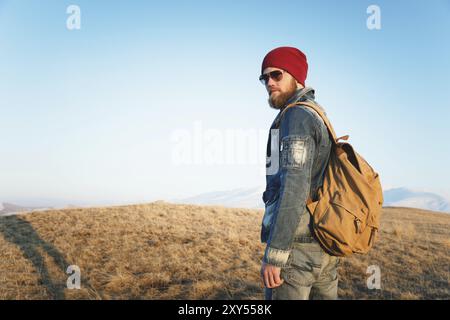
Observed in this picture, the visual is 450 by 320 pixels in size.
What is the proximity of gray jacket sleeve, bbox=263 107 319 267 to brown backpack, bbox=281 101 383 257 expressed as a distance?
147 millimetres

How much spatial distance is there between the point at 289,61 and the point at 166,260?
6.74m

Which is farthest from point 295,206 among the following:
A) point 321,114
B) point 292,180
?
point 321,114

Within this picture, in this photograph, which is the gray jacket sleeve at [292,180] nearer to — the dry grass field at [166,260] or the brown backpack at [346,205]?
the brown backpack at [346,205]

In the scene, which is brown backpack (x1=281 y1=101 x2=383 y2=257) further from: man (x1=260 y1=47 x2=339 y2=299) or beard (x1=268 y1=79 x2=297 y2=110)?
beard (x1=268 y1=79 x2=297 y2=110)

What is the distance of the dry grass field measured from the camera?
20.3 ft

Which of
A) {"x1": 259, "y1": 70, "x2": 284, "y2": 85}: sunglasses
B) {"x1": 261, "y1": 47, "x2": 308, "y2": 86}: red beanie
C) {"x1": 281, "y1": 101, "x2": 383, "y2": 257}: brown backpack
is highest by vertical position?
{"x1": 261, "y1": 47, "x2": 308, "y2": 86}: red beanie

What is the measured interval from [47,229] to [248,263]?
8173 millimetres

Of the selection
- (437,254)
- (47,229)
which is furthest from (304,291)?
(47,229)

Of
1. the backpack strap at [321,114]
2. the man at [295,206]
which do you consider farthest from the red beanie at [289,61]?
the backpack strap at [321,114]

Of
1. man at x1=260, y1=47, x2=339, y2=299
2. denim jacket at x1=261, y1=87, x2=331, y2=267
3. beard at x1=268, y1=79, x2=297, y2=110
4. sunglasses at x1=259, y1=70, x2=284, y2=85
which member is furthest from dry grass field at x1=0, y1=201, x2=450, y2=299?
sunglasses at x1=259, y1=70, x2=284, y2=85

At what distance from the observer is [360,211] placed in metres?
2.07
